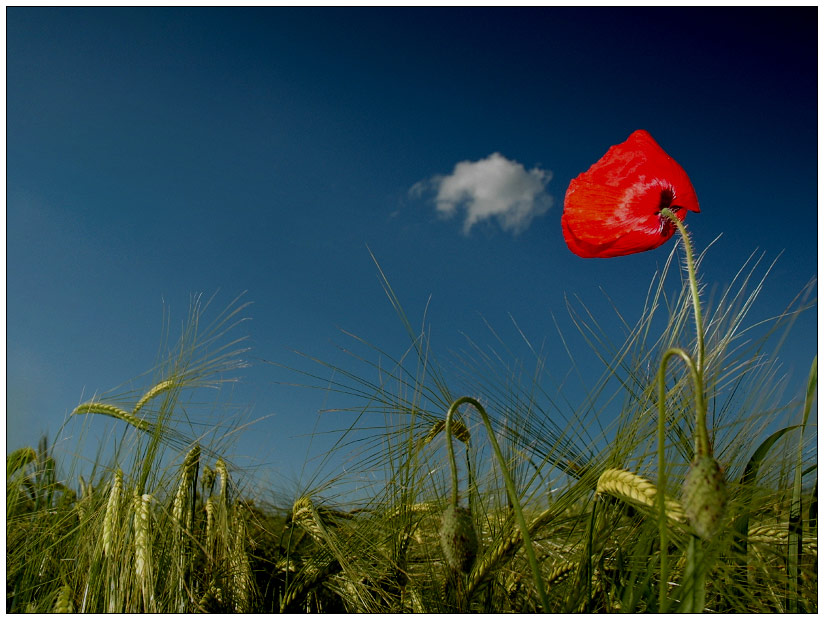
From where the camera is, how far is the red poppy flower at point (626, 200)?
0.75 m

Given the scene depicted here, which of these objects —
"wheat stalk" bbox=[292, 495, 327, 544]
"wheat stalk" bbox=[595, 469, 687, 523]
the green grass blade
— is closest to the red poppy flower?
the green grass blade

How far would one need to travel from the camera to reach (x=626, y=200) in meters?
0.78

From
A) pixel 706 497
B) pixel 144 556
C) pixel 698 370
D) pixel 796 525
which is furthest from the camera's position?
pixel 144 556

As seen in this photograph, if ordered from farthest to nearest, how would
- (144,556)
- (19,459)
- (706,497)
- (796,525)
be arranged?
1. (19,459)
2. (144,556)
3. (796,525)
4. (706,497)

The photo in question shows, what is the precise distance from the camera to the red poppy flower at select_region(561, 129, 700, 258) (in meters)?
0.75

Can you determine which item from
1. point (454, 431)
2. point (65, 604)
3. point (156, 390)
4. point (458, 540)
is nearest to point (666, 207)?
point (454, 431)

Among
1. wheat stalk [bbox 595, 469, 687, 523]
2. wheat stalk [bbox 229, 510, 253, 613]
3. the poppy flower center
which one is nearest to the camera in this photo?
wheat stalk [bbox 595, 469, 687, 523]

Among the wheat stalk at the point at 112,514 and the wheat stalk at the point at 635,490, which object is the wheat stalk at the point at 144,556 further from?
the wheat stalk at the point at 635,490

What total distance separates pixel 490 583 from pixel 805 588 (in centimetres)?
33

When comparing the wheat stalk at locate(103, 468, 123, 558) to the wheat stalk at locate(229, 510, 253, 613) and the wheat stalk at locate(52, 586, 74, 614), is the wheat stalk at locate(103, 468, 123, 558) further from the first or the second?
the wheat stalk at locate(229, 510, 253, 613)

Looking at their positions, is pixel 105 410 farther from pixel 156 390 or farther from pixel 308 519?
pixel 308 519

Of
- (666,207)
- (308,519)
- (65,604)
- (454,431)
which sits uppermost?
(666,207)

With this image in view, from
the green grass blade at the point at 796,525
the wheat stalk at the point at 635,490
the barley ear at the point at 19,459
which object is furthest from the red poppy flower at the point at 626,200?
the barley ear at the point at 19,459

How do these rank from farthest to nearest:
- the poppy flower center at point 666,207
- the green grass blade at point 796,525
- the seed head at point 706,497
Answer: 1. the poppy flower center at point 666,207
2. the green grass blade at point 796,525
3. the seed head at point 706,497
